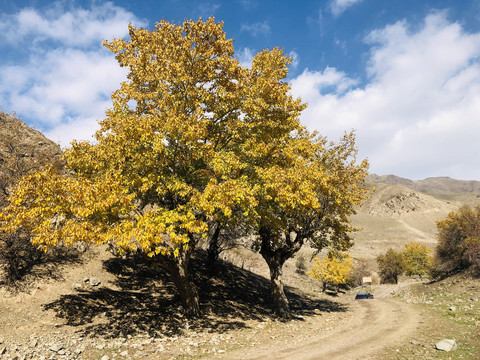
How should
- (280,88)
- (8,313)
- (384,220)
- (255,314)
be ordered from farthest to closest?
1. (384,220)
2. (255,314)
3. (280,88)
4. (8,313)

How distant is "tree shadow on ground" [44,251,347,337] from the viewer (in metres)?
11.6

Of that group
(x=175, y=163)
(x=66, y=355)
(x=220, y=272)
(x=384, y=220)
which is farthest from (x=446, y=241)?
(x=384, y=220)

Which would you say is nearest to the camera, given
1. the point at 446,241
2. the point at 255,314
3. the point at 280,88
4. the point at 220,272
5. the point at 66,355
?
the point at 66,355

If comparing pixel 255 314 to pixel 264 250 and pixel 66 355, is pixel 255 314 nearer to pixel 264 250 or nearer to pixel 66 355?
pixel 264 250

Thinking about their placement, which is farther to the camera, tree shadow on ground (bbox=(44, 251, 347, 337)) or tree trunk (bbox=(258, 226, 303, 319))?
tree trunk (bbox=(258, 226, 303, 319))

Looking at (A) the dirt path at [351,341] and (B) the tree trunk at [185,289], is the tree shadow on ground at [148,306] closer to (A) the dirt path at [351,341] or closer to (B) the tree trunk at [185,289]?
(B) the tree trunk at [185,289]

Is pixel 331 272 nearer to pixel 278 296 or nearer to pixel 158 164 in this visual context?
pixel 278 296

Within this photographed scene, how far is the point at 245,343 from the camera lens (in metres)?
11.3

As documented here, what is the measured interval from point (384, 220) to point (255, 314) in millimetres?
152715

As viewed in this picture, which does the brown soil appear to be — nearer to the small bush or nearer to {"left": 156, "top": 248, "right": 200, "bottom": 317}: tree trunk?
{"left": 156, "top": 248, "right": 200, "bottom": 317}: tree trunk

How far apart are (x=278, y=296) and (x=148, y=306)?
7.36 metres

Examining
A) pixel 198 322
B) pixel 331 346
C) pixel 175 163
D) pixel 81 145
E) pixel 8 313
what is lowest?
pixel 331 346

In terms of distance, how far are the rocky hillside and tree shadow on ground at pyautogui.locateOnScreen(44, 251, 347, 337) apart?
668 centimetres

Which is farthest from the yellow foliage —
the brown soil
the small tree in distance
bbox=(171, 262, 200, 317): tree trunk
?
bbox=(171, 262, 200, 317): tree trunk
